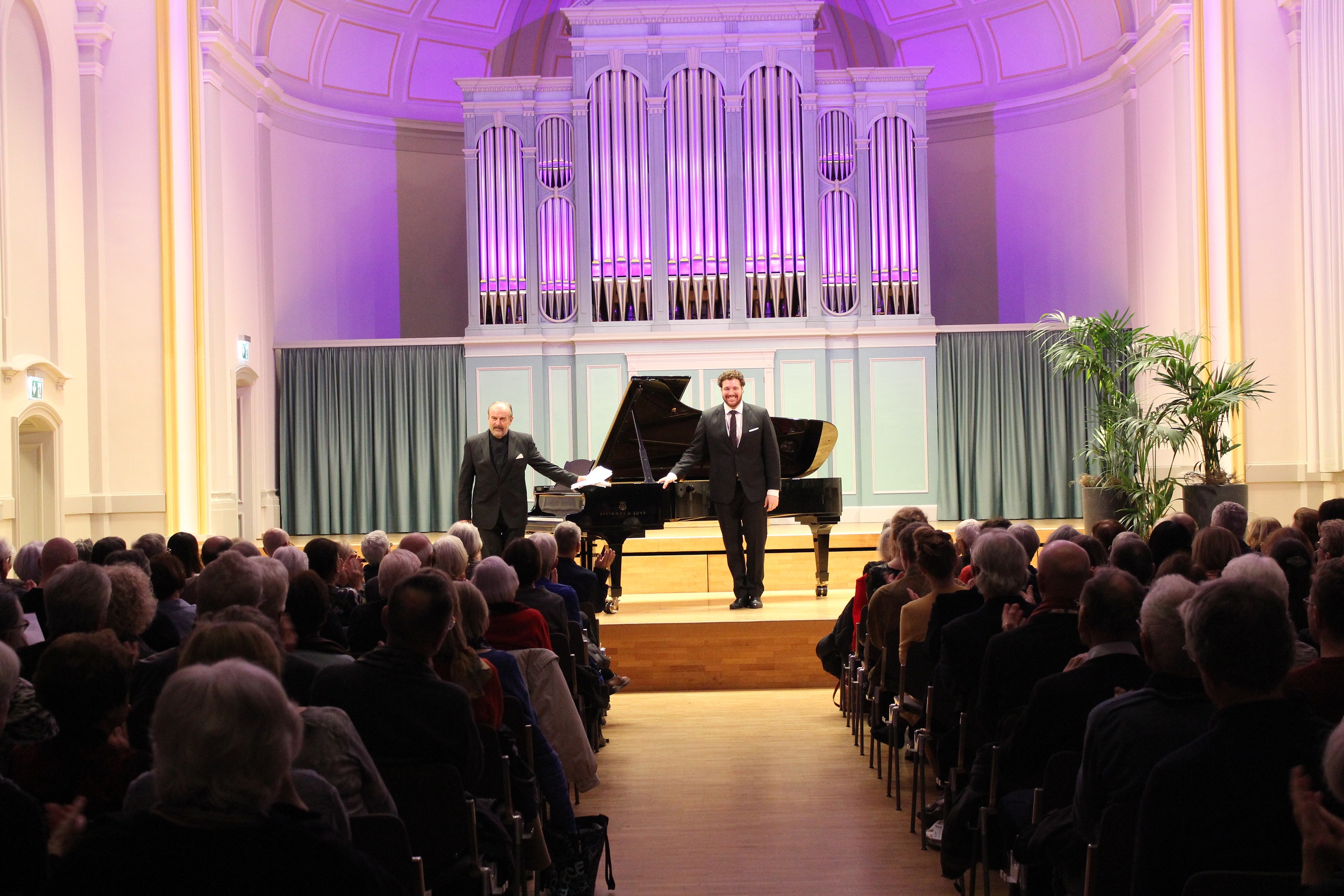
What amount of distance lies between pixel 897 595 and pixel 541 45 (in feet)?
33.6

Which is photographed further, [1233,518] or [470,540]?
[470,540]

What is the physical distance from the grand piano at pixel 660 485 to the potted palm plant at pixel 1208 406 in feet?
8.23

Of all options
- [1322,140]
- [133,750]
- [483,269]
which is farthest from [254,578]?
[483,269]

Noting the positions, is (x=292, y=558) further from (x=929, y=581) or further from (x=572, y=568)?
(x=929, y=581)

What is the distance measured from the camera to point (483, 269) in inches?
471

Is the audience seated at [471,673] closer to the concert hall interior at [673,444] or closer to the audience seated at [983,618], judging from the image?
the concert hall interior at [673,444]

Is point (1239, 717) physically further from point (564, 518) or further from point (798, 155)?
point (798, 155)

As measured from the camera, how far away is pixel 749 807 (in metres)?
4.65

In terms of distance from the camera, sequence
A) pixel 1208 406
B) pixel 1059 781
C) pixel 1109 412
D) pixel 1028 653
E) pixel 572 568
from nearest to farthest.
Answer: pixel 1059 781
pixel 1028 653
pixel 572 568
pixel 1208 406
pixel 1109 412

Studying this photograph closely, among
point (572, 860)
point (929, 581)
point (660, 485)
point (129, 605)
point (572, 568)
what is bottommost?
point (572, 860)

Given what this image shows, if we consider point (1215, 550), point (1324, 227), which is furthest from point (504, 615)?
point (1324, 227)

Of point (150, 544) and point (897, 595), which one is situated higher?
point (150, 544)

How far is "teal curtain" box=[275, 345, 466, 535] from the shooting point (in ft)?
39.1

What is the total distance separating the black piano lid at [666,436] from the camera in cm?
772
